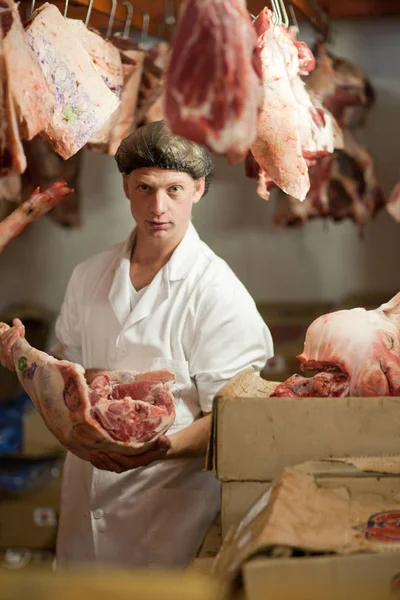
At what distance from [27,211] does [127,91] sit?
944 mm

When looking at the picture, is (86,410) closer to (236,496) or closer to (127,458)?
(127,458)

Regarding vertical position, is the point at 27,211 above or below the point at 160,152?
below

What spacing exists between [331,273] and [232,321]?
226 cm

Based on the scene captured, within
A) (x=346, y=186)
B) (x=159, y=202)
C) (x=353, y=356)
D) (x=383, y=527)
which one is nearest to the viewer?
(x=383, y=527)

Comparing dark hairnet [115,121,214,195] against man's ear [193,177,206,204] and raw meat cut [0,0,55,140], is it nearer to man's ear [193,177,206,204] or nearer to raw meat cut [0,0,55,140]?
man's ear [193,177,206,204]

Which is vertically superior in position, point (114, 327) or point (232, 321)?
point (232, 321)

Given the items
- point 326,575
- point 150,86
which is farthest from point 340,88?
point 326,575

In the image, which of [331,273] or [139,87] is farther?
[331,273]

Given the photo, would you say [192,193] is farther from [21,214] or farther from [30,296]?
[30,296]

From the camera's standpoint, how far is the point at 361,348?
5.44ft

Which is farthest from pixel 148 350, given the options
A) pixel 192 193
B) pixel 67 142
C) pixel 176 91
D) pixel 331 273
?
pixel 331 273

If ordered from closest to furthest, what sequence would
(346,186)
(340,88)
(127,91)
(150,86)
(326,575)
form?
(326,575) → (127,91) → (150,86) → (340,88) → (346,186)

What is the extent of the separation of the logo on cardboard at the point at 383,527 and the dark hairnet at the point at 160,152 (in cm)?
112

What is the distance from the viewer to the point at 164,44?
3.06 metres
